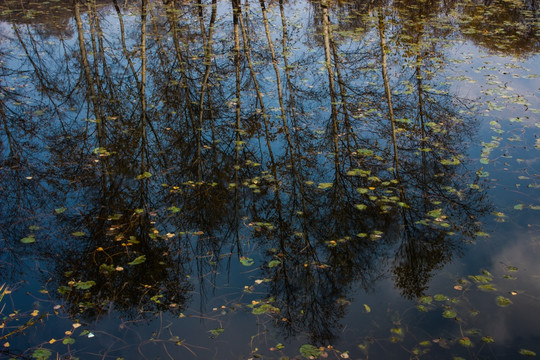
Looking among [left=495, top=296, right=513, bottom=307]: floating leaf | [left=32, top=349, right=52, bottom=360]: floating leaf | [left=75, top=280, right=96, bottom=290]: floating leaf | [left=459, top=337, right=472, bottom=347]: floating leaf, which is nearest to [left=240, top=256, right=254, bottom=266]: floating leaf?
[left=75, top=280, right=96, bottom=290]: floating leaf

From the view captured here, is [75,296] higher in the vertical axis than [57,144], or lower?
lower

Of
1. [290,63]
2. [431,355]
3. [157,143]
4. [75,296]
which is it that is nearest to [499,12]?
[290,63]

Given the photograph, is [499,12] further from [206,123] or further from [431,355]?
[431,355]

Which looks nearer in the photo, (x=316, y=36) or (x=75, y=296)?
(x=75, y=296)

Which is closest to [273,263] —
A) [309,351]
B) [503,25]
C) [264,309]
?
[264,309]

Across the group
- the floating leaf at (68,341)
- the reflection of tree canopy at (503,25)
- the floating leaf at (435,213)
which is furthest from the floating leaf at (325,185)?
the reflection of tree canopy at (503,25)

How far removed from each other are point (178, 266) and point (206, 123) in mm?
4019

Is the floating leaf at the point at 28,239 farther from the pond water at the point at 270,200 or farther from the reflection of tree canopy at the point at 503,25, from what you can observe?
the reflection of tree canopy at the point at 503,25

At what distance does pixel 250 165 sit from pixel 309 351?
3.74m

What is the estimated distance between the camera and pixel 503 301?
4.32m

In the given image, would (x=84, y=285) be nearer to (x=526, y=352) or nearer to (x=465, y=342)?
(x=465, y=342)

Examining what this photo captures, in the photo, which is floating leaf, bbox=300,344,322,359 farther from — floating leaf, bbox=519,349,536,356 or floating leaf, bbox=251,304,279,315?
floating leaf, bbox=519,349,536,356

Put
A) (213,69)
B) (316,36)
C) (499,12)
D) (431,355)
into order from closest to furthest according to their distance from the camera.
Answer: (431,355), (213,69), (316,36), (499,12)

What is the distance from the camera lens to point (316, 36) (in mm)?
13266
